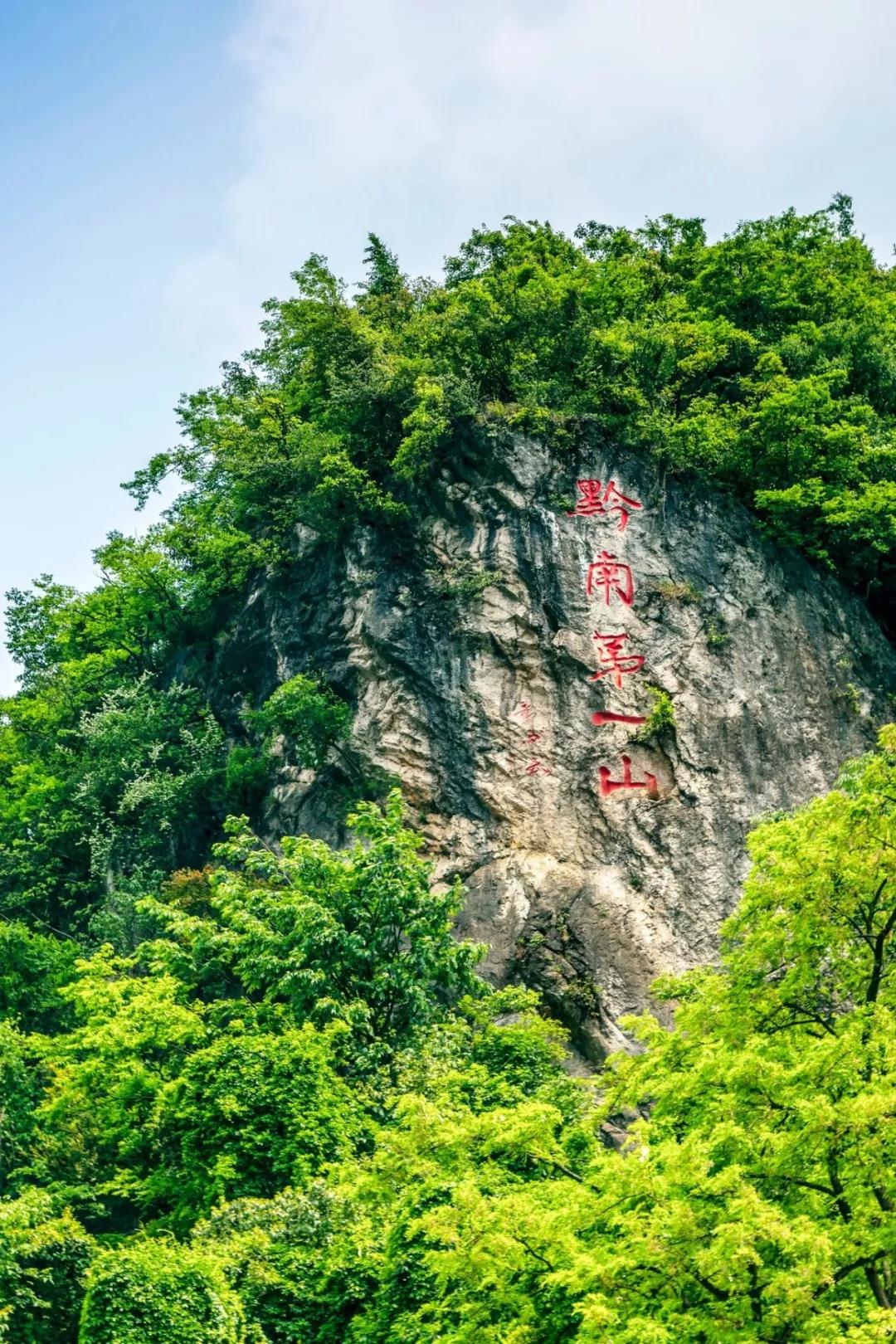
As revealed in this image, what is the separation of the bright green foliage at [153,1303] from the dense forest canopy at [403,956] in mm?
28

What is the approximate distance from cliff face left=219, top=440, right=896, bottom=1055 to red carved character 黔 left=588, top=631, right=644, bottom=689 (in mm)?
31

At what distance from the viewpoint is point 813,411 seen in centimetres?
1777

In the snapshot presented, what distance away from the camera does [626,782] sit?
16031mm

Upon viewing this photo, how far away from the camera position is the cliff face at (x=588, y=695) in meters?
15.2

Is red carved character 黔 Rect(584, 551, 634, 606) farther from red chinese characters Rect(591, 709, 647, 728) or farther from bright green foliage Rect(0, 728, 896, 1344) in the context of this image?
bright green foliage Rect(0, 728, 896, 1344)

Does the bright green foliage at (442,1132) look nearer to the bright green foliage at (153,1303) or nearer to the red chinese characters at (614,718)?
the bright green foliage at (153,1303)

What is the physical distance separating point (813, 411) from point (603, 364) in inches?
118

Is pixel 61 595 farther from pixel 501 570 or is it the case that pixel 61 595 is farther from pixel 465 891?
pixel 465 891

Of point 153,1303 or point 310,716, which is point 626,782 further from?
point 153,1303

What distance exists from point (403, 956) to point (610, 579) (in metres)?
6.22

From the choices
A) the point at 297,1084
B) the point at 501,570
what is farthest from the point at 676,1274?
the point at 501,570

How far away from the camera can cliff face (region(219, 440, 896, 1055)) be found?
1523cm

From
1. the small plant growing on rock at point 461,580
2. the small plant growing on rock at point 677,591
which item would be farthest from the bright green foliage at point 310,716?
the small plant growing on rock at point 677,591

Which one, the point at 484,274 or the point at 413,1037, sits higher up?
the point at 484,274
